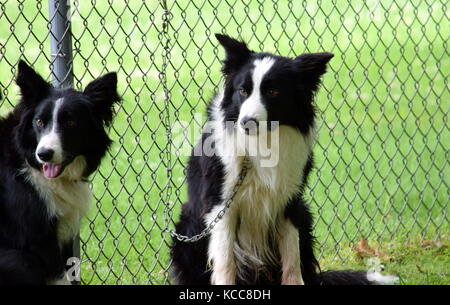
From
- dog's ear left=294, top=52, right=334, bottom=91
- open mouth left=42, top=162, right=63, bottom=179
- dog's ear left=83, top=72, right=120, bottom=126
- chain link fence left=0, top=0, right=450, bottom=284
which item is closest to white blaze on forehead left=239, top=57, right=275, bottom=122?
dog's ear left=294, top=52, right=334, bottom=91

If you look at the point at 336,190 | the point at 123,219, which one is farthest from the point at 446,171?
the point at 123,219

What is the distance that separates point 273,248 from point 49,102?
1.56 m

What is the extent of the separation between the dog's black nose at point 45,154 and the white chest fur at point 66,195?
0.56 ft

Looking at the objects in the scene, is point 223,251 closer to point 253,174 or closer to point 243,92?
Answer: point 253,174

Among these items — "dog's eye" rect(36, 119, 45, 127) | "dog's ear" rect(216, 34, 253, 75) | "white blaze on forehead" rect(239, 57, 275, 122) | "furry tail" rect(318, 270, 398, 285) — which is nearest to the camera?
"dog's eye" rect(36, 119, 45, 127)

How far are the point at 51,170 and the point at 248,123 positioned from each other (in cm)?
101

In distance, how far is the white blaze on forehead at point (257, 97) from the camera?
A: 12.2 feet

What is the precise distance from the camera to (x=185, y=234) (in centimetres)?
434

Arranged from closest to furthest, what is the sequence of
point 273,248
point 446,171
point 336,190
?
point 273,248
point 336,190
point 446,171

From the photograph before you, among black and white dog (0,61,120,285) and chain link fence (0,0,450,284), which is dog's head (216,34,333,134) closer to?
chain link fence (0,0,450,284)

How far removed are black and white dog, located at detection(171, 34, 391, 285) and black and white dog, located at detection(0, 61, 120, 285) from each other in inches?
26.0

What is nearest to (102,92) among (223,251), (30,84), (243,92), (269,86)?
(30,84)

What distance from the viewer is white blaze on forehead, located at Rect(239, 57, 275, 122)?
3.73 m
